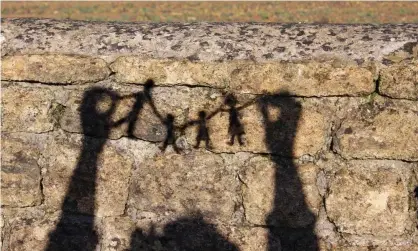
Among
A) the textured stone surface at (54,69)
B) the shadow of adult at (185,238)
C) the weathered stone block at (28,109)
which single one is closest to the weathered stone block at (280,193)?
the shadow of adult at (185,238)

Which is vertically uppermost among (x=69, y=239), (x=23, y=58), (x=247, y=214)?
(x=23, y=58)

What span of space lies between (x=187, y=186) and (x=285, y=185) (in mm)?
347

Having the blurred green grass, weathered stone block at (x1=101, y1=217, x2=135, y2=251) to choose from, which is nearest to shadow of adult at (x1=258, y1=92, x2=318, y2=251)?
weathered stone block at (x1=101, y1=217, x2=135, y2=251)

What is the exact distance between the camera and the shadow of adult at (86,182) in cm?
214

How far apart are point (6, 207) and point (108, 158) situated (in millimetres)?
462

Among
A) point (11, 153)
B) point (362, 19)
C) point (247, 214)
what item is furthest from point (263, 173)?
point (362, 19)

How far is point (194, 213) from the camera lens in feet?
7.13

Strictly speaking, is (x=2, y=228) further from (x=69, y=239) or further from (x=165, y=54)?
(x=165, y=54)

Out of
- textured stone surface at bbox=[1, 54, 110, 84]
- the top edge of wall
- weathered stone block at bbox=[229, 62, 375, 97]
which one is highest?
the top edge of wall

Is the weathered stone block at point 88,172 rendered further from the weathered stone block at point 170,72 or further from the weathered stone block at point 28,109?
the weathered stone block at point 170,72

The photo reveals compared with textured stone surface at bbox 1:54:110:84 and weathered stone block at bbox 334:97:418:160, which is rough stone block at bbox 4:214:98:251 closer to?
textured stone surface at bbox 1:54:110:84

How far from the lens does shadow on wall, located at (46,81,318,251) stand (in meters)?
2.07

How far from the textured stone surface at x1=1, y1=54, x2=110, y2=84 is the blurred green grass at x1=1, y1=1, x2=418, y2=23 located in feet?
61.2

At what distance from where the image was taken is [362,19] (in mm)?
21484
